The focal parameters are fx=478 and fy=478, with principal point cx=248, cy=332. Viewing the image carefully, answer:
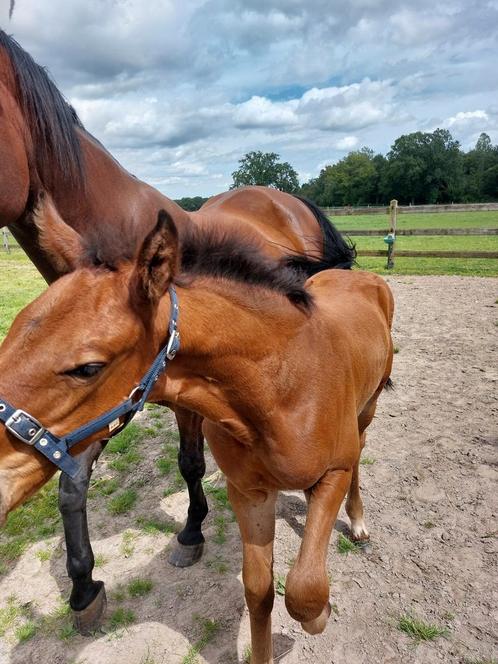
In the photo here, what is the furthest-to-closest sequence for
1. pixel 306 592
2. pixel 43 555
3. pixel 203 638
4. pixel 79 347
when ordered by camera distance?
pixel 43 555 < pixel 203 638 < pixel 306 592 < pixel 79 347

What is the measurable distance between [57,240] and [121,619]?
6.31ft

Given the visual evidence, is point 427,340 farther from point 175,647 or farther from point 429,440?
point 175,647

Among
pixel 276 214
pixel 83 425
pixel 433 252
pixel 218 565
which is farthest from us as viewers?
pixel 433 252

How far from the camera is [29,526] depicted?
3.07 meters

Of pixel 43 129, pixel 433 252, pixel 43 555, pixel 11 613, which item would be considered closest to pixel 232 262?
pixel 43 129

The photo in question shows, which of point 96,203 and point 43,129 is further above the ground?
point 43,129

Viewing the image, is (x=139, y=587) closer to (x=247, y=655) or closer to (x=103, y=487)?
(x=247, y=655)

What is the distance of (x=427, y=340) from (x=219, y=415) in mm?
5108

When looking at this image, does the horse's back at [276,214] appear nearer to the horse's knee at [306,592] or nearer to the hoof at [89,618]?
the horse's knee at [306,592]

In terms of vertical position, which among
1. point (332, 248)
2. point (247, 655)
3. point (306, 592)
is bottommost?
point (247, 655)

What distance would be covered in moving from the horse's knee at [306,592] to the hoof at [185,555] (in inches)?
45.9

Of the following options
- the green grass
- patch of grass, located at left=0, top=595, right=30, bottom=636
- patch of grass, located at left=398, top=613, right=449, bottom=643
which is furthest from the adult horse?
the green grass

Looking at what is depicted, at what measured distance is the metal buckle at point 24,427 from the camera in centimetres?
121

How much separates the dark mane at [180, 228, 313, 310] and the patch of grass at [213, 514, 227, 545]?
1.83 m
